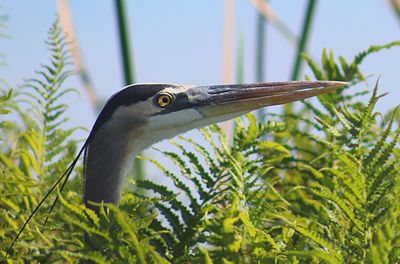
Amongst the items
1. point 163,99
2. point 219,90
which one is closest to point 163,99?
point 163,99

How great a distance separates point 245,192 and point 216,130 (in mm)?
581

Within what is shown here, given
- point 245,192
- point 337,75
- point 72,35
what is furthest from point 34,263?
point 72,35

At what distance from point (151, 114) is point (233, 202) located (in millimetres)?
913

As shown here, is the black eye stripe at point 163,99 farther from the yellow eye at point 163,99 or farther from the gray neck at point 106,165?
the gray neck at point 106,165

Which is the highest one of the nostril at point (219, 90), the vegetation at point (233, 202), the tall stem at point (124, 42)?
the tall stem at point (124, 42)

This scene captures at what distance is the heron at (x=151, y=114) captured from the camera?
2434 mm

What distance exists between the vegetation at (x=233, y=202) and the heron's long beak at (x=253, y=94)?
0.06 metres

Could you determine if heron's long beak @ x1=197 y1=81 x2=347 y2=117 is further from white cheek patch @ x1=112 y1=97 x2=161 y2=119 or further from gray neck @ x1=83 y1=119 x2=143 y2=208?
gray neck @ x1=83 y1=119 x2=143 y2=208

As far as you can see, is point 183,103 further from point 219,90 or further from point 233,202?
point 233,202

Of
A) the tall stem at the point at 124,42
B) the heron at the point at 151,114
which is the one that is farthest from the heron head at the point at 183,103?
the tall stem at the point at 124,42

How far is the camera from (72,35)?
5.16m

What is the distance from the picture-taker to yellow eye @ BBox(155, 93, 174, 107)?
2.56 m

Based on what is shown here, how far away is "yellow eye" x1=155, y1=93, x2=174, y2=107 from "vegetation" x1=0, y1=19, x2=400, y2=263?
0.13 m

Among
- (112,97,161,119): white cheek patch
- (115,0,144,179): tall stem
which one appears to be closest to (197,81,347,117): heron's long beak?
(112,97,161,119): white cheek patch
